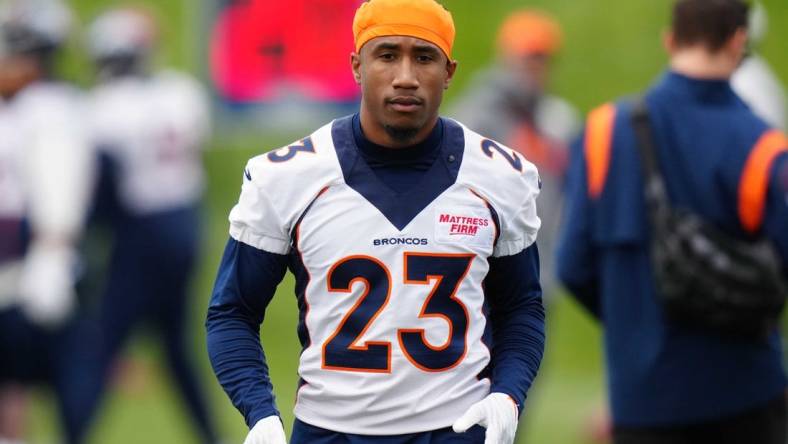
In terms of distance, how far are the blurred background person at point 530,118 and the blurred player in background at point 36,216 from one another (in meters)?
1.95

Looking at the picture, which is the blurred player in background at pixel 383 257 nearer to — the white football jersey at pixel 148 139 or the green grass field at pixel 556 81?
the white football jersey at pixel 148 139

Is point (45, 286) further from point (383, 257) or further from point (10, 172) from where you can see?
point (383, 257)

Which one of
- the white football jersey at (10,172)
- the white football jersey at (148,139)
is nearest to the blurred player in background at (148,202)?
the white football jersey at (148,139)

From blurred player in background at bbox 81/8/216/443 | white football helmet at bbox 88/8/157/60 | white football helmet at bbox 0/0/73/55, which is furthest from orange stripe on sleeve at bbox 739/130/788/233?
white football helmet at bbox 88/8/157/60

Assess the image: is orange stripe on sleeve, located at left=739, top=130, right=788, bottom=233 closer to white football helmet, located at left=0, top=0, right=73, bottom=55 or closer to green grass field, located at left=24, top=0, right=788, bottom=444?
white football helmet, located at left=0, top=0, right=73, bottom=55

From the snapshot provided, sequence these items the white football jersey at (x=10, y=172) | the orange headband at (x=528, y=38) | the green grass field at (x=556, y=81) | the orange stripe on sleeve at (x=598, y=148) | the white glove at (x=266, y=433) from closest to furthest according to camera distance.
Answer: the white glove at (x=266, y=433), the orange stripe on sleeve at (x=598, y=148), the white football jersey at (x=10, y=172), the orange headband at (x=528, y=38), the green grass field at (x=556, y=81)

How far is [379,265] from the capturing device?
366cm

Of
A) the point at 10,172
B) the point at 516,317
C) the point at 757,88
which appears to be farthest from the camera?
the point at 10,172

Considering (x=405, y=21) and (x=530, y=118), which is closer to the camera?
(x=405, y=21)

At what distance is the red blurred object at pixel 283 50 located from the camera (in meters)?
9.90

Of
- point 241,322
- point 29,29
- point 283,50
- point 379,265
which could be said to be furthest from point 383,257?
point 283,50

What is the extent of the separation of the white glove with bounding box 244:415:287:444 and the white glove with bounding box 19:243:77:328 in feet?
13.1

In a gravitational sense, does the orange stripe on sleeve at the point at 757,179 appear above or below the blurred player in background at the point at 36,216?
above

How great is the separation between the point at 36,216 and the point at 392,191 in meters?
4.22
